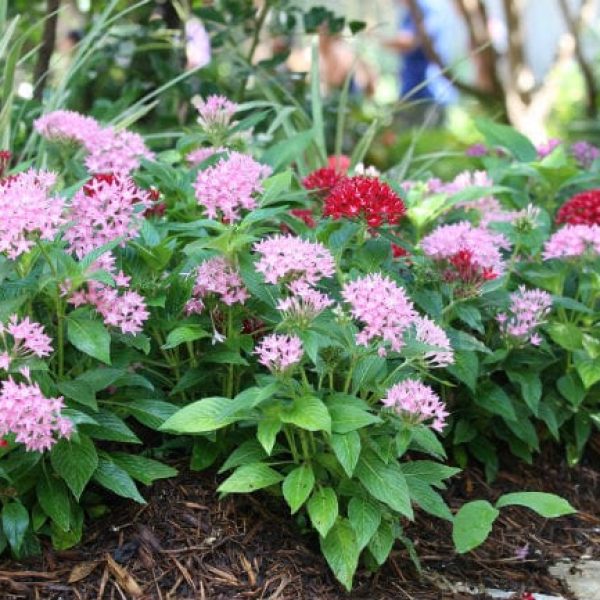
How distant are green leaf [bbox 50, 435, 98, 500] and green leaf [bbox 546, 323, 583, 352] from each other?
117cm

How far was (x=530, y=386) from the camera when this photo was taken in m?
2.41

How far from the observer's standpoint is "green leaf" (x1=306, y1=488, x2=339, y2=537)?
5.96ft

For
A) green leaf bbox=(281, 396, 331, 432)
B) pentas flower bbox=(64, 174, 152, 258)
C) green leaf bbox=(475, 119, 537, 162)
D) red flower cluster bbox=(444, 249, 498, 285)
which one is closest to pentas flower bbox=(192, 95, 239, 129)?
pentas flower bbox=(64, 174, 152, 258)

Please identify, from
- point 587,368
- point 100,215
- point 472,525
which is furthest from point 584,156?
point 100,215

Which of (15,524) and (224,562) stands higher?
(15,524)

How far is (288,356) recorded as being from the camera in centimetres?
175

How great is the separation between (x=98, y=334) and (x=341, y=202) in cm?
53

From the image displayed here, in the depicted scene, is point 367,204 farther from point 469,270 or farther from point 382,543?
point 382,543

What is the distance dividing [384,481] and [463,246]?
61cm

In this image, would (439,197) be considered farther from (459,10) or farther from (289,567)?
(459,10)

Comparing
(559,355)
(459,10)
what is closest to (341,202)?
(559,355)

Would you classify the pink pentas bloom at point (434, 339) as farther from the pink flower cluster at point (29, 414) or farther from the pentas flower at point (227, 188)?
the pink flower cluster at point (29, 414)

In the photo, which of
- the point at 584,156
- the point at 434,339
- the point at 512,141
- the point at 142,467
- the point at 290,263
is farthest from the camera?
the point at 584,156

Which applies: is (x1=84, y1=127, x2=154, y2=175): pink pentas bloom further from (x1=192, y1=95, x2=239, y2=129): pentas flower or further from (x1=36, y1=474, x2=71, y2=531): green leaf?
(x1=36, y1=474, x2=71, y2=531): green leaf
